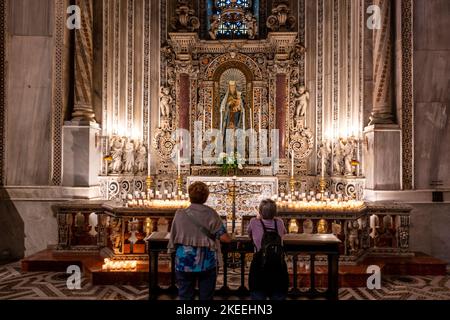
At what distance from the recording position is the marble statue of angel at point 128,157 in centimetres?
1229

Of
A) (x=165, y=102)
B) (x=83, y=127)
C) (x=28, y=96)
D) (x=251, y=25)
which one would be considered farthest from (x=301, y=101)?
(x=28, y=96)

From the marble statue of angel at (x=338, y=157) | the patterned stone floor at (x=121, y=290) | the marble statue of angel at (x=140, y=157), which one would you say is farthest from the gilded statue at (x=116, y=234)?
the marble statue of angel at (x=338, y=157)

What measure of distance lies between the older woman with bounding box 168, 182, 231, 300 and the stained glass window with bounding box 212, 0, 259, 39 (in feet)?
36.7

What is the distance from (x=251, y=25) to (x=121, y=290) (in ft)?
34.5

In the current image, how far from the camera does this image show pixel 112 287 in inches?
261

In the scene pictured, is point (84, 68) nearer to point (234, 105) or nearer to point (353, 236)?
point (234, 105)

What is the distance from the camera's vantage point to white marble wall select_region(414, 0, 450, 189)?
9.37 m

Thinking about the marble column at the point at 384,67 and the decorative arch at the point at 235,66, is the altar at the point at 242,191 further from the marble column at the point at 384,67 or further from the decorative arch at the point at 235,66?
the marble column at the point at 384,67

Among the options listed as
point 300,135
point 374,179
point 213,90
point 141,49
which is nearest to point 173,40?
point 141,49

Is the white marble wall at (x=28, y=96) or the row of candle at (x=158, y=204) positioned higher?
the white marble wall at (x=28, y=96)

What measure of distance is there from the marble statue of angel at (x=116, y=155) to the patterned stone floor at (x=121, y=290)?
15.0 feet

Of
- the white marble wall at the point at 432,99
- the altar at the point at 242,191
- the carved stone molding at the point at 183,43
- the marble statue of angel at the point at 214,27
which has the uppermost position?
the marble statue of angel at the point at 214,27

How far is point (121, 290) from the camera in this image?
6469 millimetres

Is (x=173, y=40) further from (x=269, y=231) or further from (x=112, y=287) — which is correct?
(x=269, y=231)
